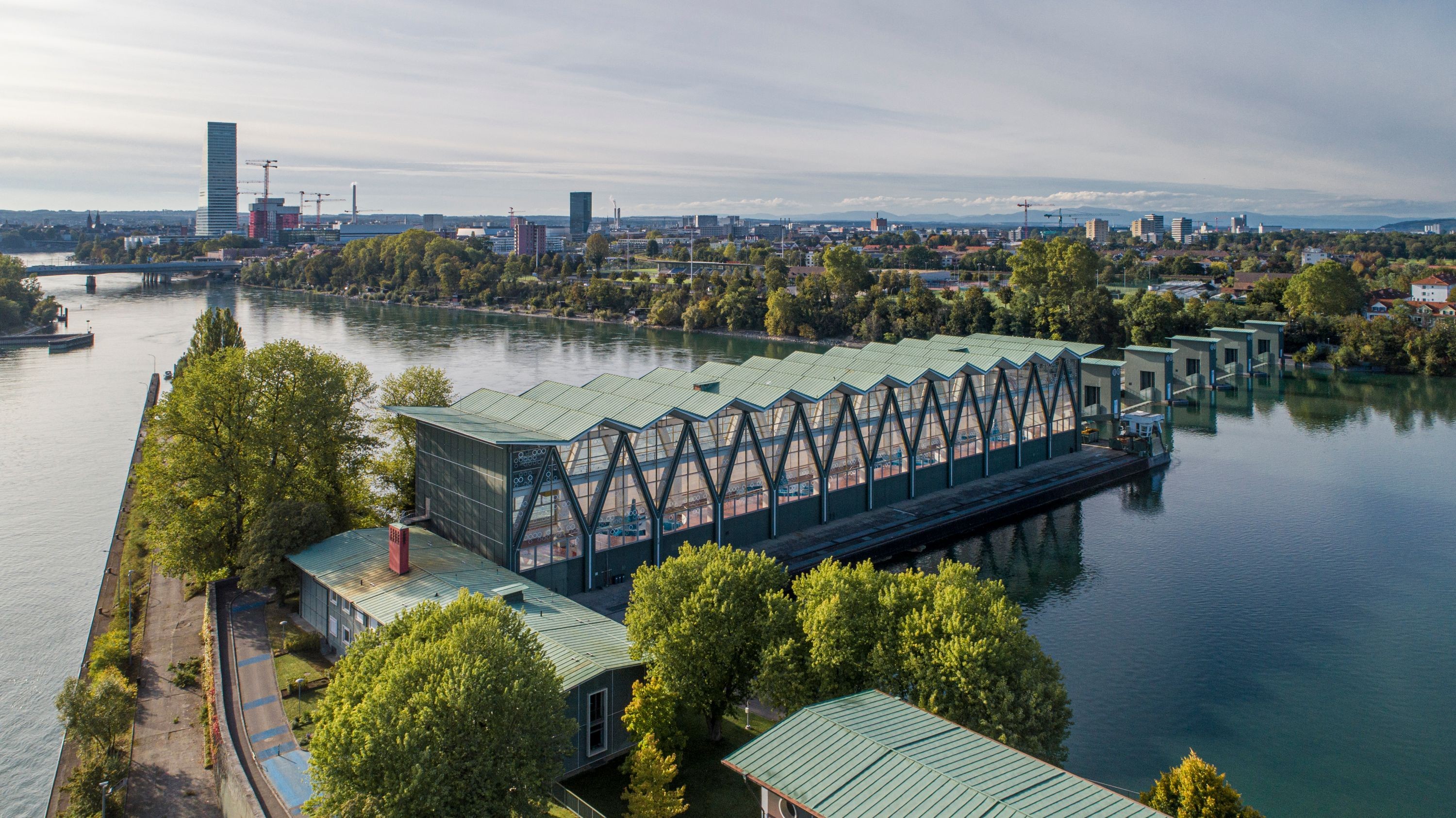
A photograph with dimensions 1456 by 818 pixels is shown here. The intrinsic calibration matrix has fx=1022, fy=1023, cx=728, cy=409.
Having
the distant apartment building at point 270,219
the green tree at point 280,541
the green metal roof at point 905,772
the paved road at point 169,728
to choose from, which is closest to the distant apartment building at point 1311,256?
the green tree at point 280,541

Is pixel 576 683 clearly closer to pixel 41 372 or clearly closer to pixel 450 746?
pixel 450 746

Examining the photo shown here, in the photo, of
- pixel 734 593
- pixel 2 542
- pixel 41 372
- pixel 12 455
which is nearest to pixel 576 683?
pixel 734 593

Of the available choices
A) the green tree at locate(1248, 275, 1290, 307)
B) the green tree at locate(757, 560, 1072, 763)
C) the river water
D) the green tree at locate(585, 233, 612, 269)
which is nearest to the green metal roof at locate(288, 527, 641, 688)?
the green tree at locate(757, 560, 1072, 763)

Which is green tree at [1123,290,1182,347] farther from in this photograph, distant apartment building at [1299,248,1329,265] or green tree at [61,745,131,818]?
green tree at [61,745,131,818]

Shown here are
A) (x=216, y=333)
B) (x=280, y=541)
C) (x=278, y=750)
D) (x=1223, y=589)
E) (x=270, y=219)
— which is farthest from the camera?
(x=270, y=219)

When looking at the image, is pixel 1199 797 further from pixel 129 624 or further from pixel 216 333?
pixel 216 333

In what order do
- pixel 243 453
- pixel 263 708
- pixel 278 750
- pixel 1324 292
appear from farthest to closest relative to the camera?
pixel 1324 292 < pixel 243 453 < pixel 263 708 < pixel 278 750

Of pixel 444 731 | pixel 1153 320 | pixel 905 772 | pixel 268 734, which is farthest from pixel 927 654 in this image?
pixel 1153 320
